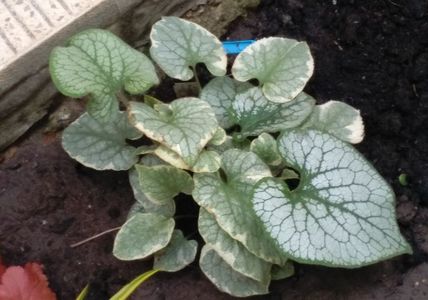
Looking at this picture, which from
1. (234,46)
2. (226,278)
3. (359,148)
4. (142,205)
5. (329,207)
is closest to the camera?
(329,207)

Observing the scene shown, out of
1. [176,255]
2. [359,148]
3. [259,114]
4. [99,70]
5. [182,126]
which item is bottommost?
[359,148]

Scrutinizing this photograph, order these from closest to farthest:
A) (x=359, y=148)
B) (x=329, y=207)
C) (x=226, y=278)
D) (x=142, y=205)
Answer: (x=329, y=207) < (x=226, y=278) < (x=142, y=205) < (x=359, y=148)

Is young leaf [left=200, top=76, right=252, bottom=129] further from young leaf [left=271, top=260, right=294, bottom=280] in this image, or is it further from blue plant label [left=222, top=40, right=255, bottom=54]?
young leaf [left=271, top=260, right=294, bottom=280]

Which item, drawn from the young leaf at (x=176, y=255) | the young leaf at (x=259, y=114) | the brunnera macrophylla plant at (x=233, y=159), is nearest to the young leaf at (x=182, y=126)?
the brunnera macrophylla plant at (x=233, y=159)

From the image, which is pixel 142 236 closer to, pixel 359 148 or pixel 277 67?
pixel 277 67

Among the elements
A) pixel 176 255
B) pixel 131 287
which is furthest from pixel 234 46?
pixel 131 287

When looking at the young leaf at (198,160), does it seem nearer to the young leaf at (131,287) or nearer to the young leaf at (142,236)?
the young leaf at (142,236)
